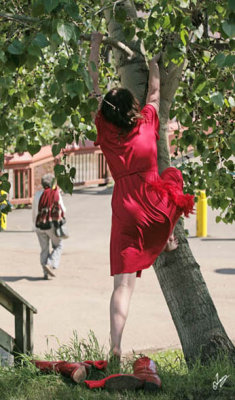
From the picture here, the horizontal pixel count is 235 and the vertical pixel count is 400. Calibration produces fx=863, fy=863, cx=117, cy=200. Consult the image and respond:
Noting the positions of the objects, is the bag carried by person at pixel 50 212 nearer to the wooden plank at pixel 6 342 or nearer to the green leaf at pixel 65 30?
the wooden plank at pixel 6 342

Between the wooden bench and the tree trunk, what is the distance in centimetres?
103

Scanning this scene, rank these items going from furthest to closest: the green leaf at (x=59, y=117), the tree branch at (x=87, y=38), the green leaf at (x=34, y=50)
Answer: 1. the green leaf at (x=59, y=117)
2. the tree branch at (x=87, y=38)
3. the green leaf at (x=34, y=50)

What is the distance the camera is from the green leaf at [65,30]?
426 centimetres

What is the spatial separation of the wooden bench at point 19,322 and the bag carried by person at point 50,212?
7.28 m

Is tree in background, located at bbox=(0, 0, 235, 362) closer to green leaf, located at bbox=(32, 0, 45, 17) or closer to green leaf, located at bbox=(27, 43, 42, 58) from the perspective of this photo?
green leaf, located at bbox=(32, 0, 45, 17)

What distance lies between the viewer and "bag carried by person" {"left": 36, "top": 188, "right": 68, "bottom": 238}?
45.2ft

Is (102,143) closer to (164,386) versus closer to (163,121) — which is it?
(163,121)

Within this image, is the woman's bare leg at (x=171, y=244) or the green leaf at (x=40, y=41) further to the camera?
the woman's bare leg at (x=171, y=244)

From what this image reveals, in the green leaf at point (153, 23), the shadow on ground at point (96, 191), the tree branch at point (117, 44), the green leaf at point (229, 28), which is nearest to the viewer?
the green leaf at point (229, 28)

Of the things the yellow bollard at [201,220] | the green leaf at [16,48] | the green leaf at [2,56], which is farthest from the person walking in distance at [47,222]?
the green leaf at [16,48]

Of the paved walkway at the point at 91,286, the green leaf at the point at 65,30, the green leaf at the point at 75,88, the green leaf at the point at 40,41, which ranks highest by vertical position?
the green leaf at the point at 65,30

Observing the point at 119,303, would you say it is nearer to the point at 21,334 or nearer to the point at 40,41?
the point at 21,334

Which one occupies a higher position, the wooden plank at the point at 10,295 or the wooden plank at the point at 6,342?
the wooden plank at the point at 10,295

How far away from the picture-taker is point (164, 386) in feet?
16.9
